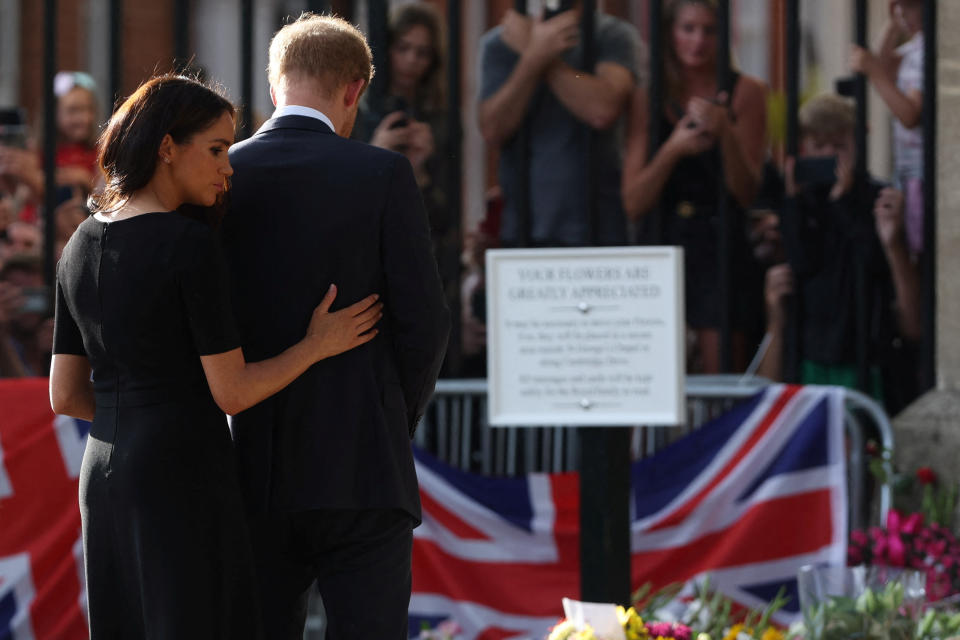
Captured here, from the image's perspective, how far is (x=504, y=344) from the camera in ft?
12.5

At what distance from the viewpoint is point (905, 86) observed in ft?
17.4

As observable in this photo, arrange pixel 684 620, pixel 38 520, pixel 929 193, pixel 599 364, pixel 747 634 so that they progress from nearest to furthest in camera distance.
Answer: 1. pixel 599 364
2. pixel 747 634
3. pixel 684 620
4. pixel 38 520
5. pixel 929 193

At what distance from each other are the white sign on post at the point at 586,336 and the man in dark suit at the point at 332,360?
88cm

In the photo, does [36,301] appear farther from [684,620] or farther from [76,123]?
[684,620]

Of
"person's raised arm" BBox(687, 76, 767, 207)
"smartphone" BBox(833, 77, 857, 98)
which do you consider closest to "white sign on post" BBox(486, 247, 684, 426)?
"person's raised arm" BBox(687, 76, 767, 207)

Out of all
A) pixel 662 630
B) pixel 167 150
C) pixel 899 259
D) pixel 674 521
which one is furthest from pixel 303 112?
pixel 899 259

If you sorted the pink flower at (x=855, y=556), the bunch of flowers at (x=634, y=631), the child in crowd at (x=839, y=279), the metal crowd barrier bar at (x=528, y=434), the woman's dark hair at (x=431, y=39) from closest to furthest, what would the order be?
the bunch of flowers at (x=634, y=631)
the pink flower at (x=855, y=556)
the metal crowd barrier bar at (x=528, y=434)
the child in crowd at (x=839, y=279)
the woman's dark hair at (x=431, y=39)

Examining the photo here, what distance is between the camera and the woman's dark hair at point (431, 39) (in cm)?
528

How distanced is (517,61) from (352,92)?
7.49 feet

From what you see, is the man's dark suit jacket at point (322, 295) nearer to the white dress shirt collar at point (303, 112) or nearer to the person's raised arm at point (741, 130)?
the white dress shirt collar at point (303, 112)

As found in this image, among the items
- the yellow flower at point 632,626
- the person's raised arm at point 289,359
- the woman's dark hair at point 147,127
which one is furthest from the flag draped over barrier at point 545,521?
the woman's dark hair at point 147,127

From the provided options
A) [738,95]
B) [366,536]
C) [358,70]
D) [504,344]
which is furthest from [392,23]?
[366,536]

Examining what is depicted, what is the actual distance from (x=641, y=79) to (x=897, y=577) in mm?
2353

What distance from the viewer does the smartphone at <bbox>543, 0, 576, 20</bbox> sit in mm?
5195
